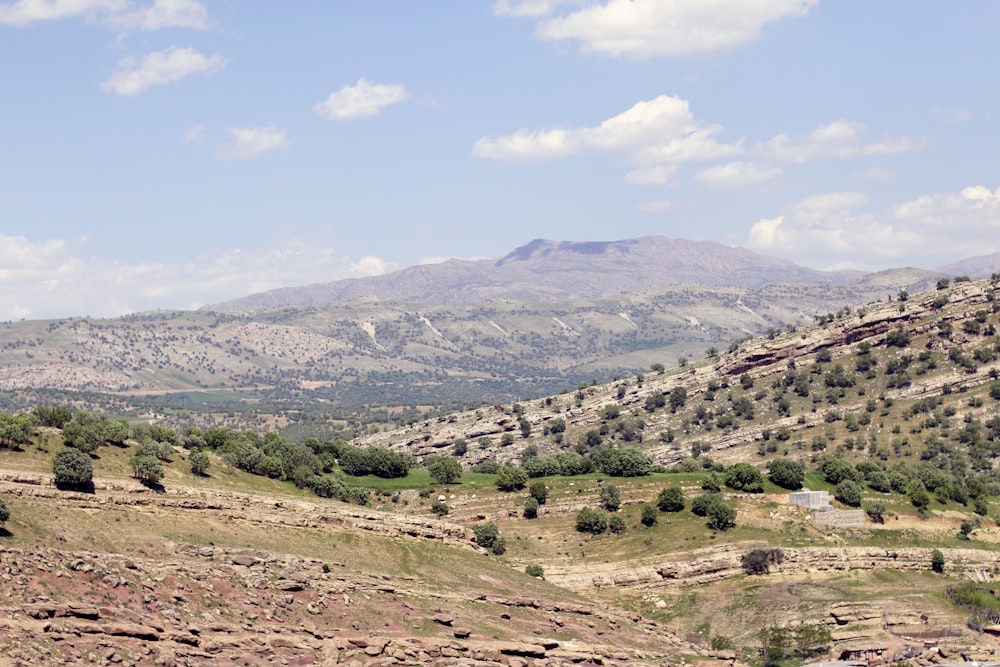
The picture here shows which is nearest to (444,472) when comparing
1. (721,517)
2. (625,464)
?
(625,464)

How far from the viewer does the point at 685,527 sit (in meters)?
125

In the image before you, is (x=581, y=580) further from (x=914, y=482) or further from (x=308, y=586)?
(x=914, y=482)

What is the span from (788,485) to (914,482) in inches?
796

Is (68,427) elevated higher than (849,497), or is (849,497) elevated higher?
(68,427)

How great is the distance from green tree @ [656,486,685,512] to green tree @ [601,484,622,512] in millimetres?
4859

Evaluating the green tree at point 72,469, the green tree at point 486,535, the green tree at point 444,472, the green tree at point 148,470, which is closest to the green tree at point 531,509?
the green tree at point 486,535

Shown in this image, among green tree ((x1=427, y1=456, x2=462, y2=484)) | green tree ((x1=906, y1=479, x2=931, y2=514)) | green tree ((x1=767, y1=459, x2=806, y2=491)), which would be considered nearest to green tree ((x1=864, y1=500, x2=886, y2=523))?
green tree ((x1=906, y1=479, x2=931, y2=514))

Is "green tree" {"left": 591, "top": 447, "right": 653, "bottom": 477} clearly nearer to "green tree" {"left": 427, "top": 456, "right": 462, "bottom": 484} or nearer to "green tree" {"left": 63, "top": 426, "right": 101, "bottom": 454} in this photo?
"green tree" {"left": 427, "top": 456, "right": 462, "bottom": 484}

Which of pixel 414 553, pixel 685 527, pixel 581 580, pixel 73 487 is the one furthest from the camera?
pixel 685 527

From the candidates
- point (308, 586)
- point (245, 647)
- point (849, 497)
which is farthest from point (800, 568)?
point (245, 647)

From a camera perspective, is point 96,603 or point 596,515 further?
point 596,515

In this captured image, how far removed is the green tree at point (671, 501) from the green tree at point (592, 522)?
7.37m

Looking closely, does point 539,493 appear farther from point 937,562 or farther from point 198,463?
point 937,562

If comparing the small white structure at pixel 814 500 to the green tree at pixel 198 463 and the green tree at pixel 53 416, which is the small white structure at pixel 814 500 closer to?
the green tree at pixel 198 463
